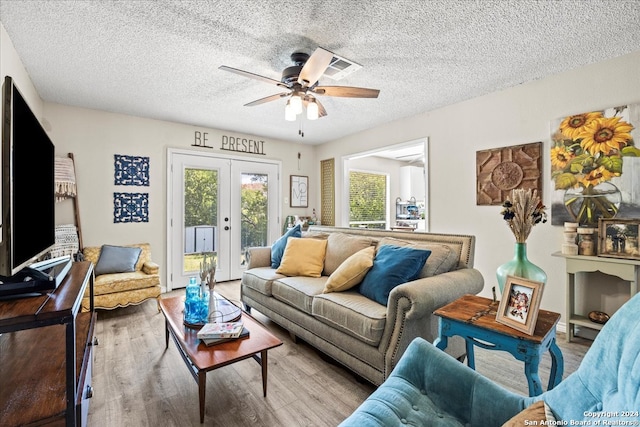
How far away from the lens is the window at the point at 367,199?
251 inches

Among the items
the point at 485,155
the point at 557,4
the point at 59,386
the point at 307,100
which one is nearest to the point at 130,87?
the point at 307,100

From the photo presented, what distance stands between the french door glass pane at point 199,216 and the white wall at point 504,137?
2.87m

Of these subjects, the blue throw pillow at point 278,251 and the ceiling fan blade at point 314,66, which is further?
the blue throw pillow at point 278,251

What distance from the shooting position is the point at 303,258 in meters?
2.86

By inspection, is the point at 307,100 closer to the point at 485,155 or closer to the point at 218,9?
the point at 218,9

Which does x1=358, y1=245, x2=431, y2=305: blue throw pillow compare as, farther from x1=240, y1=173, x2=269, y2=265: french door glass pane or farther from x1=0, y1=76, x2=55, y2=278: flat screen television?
x1=240, y1=173, x2=269, y2=265: french door glass pane

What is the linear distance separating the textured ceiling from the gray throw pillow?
68.6 inches

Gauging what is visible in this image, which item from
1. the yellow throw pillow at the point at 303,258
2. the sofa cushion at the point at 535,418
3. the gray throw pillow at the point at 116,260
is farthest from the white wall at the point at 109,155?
the sofa cushion at the point at 535,418

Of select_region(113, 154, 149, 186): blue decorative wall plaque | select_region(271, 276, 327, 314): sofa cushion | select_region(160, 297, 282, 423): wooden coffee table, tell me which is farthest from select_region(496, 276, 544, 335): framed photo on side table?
select_region(113, 154, 149, 186): blue decorative wall plaque

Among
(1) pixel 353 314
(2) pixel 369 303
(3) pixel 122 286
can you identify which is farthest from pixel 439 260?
(3) pixel 122 286

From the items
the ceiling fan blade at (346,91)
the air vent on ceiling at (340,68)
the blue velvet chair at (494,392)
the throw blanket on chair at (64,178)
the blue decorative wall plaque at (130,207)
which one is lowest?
the blue velvet chair at (494,392)

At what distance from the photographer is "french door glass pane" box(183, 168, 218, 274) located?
435cm

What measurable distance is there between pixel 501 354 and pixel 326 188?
12.5ft

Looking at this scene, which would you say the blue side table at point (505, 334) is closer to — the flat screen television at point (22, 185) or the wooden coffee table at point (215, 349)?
the wooden coffee table at point (215, 349)
